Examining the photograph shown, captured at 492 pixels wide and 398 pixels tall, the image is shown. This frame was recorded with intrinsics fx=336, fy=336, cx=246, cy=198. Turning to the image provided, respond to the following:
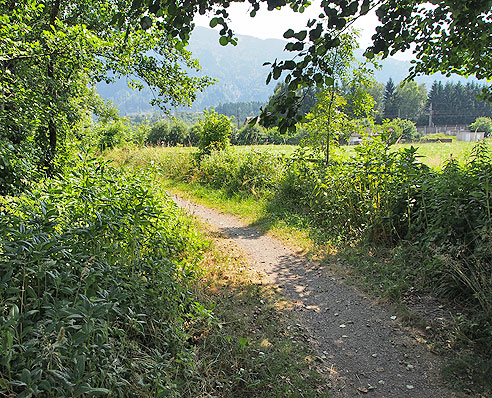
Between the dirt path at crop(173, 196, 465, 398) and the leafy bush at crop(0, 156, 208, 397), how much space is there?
5.02 ft

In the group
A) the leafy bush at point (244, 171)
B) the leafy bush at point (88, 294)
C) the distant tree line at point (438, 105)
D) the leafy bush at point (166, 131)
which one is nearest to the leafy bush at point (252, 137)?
the leafy bush at point (244, 171)

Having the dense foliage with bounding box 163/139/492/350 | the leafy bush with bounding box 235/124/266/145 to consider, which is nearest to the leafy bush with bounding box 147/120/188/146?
the leafy bush with bounding box 235/124/266/145

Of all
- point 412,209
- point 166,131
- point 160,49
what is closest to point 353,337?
point 412,209

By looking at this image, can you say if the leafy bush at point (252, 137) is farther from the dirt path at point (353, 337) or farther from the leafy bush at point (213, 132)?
the dirt path at point (353, 337)

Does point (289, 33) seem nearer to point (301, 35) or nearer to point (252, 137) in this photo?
point (301, 35)

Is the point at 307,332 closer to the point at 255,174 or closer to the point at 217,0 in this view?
the point at 217,0

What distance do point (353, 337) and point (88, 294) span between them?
289cm

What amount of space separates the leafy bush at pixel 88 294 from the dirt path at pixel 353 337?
1.53m

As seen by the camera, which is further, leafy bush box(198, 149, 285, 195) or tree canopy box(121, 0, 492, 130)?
leafy bush box(198, 149, 285, 195)

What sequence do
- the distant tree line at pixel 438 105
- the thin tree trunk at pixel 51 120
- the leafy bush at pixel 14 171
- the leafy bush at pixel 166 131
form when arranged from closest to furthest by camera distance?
the leafy bush at pixel 14 171 → the thin tree trunk at pixel 51 120 → the leafy bush at pixel 166 131 → the distant tree line at pixel 438 105

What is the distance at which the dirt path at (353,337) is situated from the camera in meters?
3.07

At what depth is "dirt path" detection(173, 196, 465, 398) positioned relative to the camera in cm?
307

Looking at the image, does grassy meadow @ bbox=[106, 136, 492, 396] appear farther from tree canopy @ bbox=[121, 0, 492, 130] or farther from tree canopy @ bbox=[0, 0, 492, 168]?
tree canopy @ bbox=[121, 0, 492, 130]

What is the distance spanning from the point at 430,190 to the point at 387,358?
8.89ft
